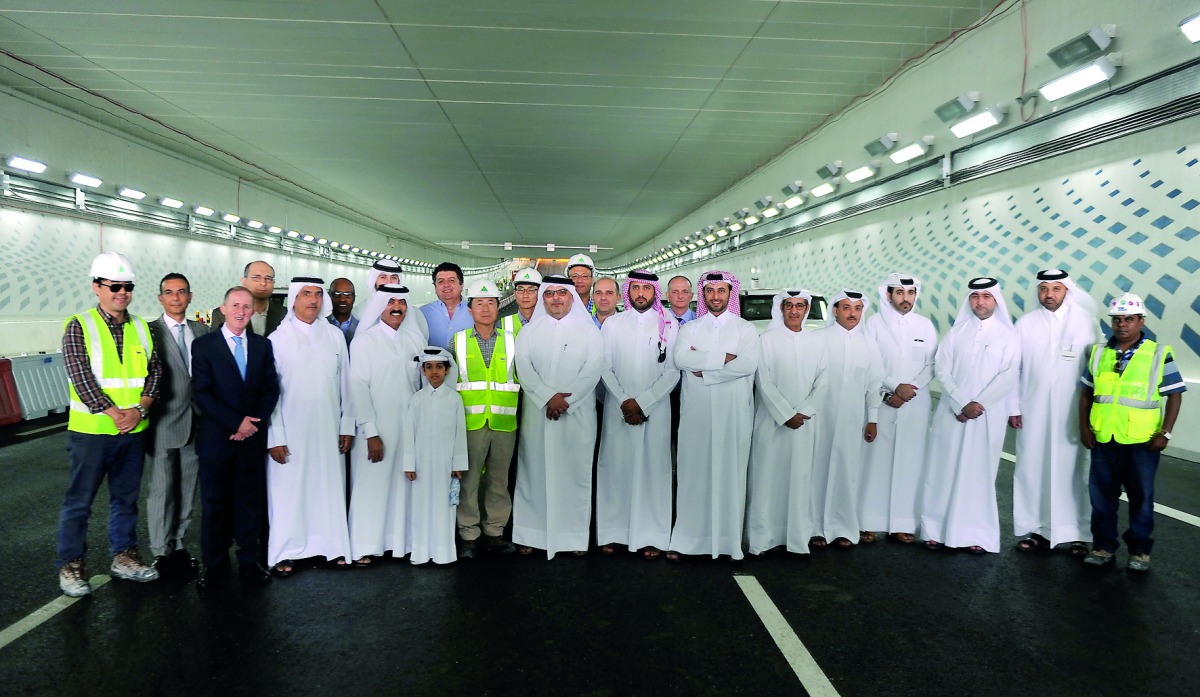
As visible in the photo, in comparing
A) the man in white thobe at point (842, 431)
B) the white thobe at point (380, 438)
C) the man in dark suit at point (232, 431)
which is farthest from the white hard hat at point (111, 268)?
the man in white thobe at point (842, 431)

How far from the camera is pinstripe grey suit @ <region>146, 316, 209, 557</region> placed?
4234 mm

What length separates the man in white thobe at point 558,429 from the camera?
15.4 ft

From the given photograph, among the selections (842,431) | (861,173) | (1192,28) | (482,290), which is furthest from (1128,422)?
(861,173)

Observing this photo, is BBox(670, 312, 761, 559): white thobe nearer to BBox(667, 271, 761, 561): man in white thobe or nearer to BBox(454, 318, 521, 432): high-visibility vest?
BBox(667, 271, 761, 561): man in white thobe

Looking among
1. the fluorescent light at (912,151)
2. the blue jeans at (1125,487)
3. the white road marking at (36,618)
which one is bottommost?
the white road marking at (36,618)

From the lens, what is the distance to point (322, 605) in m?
3.86

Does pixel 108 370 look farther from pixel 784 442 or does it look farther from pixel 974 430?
pixel 974 430

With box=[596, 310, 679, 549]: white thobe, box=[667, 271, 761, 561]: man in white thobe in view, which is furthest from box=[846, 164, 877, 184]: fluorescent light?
box=[596, 310, 679, 549]: white thobe

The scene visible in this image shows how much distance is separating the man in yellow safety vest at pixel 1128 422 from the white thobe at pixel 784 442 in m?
1.88

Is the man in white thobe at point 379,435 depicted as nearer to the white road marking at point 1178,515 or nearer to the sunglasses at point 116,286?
the sunglasses at point 116,286

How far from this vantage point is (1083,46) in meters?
6.24

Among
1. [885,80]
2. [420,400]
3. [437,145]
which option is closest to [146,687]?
[420,400]

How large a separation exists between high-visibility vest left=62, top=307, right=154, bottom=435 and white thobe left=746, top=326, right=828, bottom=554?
13.8 feet

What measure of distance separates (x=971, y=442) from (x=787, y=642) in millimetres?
2561
